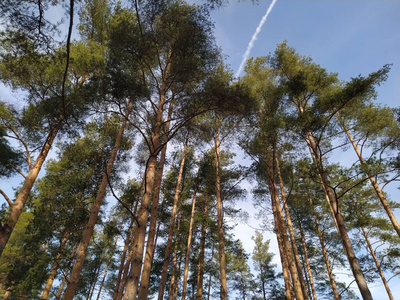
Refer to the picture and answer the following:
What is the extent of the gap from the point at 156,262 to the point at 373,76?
1332 cm

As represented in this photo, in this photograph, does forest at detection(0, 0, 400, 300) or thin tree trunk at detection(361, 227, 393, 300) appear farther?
thin tree trunk at detection(361, 227, 393, 300)

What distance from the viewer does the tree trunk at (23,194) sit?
259 inches

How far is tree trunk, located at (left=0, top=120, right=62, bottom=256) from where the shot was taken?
659 cm

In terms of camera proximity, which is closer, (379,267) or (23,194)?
(23,194)

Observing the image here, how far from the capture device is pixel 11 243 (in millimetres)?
17078

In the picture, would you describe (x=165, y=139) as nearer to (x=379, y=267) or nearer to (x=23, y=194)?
(x=23, y=194)

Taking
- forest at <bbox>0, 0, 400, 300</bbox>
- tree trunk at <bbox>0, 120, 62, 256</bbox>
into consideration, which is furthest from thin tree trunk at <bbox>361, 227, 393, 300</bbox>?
tree trunk at <bbox>0, 120, 62, 256</bbox>

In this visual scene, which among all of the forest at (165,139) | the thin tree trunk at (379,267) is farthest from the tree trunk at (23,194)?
the thin tree trunk at (379,267)

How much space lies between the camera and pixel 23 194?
734 cm

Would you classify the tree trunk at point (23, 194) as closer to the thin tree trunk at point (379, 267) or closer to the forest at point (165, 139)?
the forest at point (165, 139)

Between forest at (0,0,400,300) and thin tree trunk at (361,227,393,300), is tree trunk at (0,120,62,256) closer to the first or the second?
forest at (0,0,400,300)

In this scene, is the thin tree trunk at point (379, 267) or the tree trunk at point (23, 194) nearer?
the tree trunk at point (23, 194)

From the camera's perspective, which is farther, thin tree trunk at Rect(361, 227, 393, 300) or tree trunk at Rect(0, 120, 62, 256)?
thin tree trunk at Rect(361, 227, 393, 300)

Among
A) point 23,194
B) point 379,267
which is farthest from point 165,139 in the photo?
point 379,267
